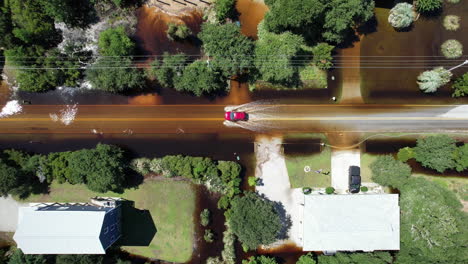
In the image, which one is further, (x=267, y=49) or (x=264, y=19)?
(x=264, y=19)

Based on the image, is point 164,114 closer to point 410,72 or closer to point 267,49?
point 267,49

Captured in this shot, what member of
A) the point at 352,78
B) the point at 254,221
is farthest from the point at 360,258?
the point at 352,78

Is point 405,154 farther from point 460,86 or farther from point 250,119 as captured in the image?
point 250,119

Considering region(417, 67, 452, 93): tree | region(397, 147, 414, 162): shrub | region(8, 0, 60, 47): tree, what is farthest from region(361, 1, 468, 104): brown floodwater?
region(8, 0, 60, 47): tree

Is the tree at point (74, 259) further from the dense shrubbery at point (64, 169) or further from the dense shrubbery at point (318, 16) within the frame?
the dense shrubbery at point (318, 16)

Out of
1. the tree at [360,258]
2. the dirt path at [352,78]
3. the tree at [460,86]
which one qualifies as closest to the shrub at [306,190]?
the tree at [360,258]

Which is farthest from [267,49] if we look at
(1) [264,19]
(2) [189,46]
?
(2) [189,46]

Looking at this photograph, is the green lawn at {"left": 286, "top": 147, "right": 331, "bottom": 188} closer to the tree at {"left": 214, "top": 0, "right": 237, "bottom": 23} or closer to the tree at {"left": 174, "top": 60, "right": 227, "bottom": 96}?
the tree at {"left": 174, "top": 60, "right": 227, "bottom": 96}
